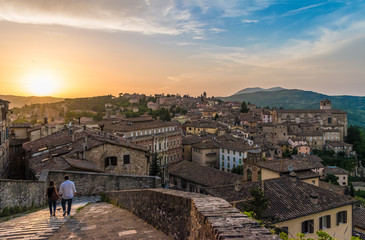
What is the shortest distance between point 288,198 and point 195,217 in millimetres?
13910

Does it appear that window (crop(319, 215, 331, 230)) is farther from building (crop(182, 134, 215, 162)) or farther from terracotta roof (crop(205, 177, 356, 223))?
building (crop(182, 134, 215, 162))

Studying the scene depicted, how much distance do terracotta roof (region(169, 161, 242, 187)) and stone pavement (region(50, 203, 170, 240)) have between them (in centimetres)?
2538

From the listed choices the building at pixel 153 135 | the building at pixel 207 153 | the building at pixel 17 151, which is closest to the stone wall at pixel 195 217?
the building at pixel 17 151

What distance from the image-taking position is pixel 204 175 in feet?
119

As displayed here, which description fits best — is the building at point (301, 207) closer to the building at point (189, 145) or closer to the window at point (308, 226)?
the window at point (308, 226)

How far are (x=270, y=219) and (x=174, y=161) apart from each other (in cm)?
5163

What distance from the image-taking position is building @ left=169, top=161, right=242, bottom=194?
33750mm

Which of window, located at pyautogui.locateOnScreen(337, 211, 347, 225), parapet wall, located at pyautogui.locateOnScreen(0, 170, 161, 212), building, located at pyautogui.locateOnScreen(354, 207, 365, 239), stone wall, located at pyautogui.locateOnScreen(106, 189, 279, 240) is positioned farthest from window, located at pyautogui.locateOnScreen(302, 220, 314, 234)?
stone wall, located at pyautogui.locateOnScreen(106, 189, 279, 240)

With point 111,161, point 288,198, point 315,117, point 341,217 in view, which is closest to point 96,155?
point 111,161

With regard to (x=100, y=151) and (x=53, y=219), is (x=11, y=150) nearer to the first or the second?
(x=100, y=151)

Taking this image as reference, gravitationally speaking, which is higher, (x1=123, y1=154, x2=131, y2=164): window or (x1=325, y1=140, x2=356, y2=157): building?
(x1=123, y1=154, x2=131, y2=164): window

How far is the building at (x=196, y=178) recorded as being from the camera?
33.8m

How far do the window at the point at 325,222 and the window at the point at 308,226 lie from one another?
82 cm

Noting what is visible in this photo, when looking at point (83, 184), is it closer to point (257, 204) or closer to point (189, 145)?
point (257, 204)
